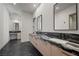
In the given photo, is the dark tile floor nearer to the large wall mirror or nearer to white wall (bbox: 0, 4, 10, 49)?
white wall (bbox: 0, 4, 10, 49)

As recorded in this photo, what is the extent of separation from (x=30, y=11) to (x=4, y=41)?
1294 millimetres

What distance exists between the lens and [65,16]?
8.45 feet

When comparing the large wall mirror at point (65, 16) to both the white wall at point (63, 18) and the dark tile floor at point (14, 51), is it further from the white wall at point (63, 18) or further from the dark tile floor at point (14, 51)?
the dark tile floor at point (14, 51)

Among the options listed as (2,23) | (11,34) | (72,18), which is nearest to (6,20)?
(2,23)

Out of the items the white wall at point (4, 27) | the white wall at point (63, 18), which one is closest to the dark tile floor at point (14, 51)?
the white wall at point (4, 27)

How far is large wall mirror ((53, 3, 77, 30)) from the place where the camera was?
2220 millimetres

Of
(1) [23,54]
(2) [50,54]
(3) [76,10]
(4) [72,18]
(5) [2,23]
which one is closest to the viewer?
(3) [76,10]

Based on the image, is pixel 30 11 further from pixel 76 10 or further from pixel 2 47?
pixel 76 10

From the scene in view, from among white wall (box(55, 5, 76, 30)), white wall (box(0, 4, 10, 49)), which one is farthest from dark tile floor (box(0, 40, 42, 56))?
white wall (box(55, 5, 76, 30))

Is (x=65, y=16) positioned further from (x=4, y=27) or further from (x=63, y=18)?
(x=4, y=27)

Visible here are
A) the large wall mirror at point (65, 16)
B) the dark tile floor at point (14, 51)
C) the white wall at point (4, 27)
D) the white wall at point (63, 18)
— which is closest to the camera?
the large wall mirror at point (65, 16)

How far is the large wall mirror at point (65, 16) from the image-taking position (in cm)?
222

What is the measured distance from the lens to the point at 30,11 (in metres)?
3.53

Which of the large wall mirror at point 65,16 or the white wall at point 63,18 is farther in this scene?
the white wall at point 63,18
